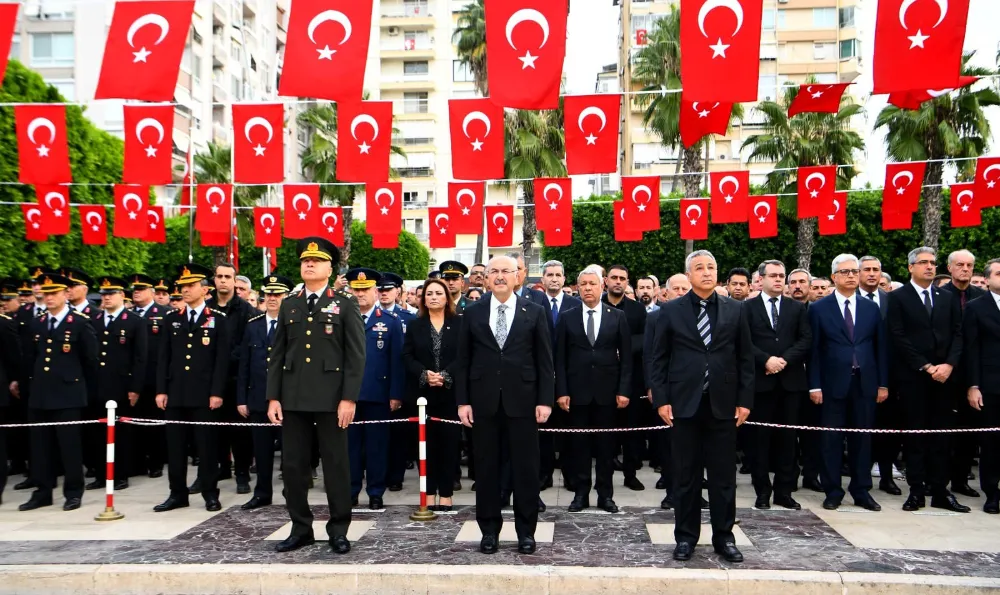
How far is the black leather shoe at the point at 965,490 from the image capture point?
28.6ft

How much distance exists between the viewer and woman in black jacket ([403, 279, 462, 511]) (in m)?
8.01

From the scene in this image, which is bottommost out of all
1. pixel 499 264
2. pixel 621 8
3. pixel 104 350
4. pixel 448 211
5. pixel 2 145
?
pixel 104 350

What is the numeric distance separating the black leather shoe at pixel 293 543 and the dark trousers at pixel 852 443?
5.04 m

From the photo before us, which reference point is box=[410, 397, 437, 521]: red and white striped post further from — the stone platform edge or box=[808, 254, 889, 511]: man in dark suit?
box=[808, 254, 889, 511]: man in dark suit

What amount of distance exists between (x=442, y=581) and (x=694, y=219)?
13740 mm

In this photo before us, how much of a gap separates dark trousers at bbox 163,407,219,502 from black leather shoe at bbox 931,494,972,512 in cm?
727

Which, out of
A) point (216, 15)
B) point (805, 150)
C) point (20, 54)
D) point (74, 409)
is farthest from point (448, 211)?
point (216, 15)

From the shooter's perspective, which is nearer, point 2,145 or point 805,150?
point 2,145

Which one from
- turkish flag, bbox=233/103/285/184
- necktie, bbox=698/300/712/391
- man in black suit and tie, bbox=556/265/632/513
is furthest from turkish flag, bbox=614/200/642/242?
necktie, bbox=698/300/712/391

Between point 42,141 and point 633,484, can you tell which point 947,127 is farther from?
point 42,141

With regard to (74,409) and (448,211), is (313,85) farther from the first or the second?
(448,211)

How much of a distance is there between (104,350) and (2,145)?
→ 1397cm

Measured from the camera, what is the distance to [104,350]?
9.88m

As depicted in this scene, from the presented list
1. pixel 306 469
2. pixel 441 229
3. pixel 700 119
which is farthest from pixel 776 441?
pixel 441 229
